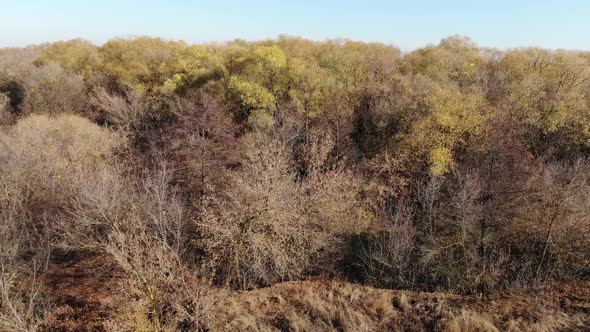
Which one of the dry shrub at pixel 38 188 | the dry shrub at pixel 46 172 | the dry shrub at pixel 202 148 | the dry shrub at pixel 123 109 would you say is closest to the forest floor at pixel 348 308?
the dry shrub at pixel 38 188

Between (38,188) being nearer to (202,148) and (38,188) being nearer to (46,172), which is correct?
(46,172)

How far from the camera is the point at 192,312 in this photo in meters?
13.6

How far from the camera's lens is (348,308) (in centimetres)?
1592

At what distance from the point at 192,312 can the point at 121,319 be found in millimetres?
2320

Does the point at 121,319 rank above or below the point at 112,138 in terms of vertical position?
below

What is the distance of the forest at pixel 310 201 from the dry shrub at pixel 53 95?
18 centimetres

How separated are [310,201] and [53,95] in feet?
102

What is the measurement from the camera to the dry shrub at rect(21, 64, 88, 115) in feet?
120

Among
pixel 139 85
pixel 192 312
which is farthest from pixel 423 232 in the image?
pixel 139 85

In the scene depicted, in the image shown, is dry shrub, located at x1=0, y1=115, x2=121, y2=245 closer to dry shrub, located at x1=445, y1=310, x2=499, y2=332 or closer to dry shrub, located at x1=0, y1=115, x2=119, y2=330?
dry shrub, located at x1=0, y1=115, x2=119, y2=330

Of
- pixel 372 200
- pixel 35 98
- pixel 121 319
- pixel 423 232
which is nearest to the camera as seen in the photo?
pixel 121 319

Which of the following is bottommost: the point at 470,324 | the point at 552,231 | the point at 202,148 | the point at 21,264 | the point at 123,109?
the point at 470,324

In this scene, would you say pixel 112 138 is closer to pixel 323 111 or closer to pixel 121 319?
pixel 323 111

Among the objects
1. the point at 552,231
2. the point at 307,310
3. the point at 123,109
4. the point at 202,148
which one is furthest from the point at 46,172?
the point at 552,231
